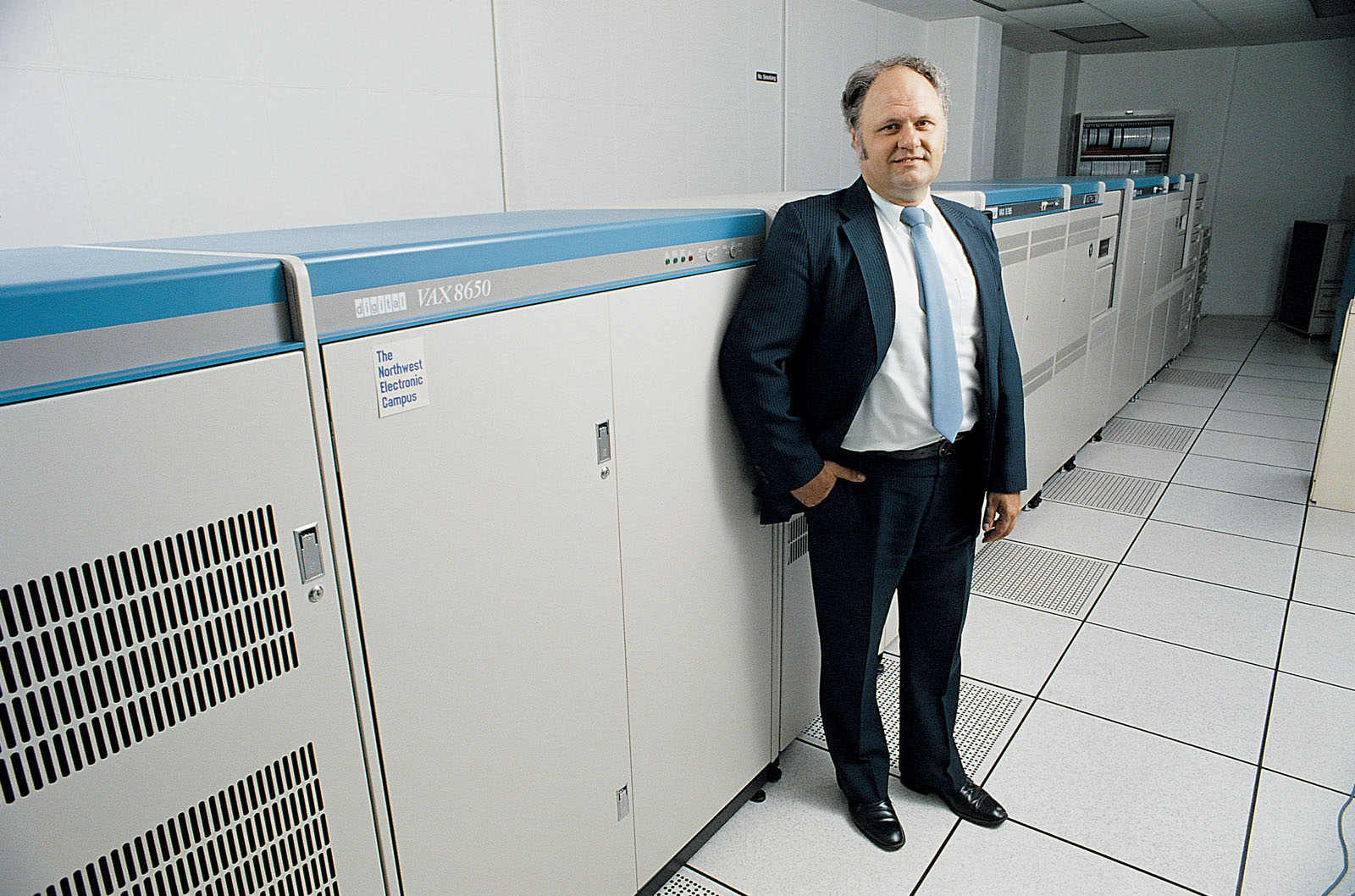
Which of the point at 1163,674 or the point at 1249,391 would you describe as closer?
the point at 1163,674

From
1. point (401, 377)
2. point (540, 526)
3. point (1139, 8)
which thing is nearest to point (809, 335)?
point (540, 526)

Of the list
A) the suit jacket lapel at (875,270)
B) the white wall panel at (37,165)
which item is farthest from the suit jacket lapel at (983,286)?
the white wall panel at (37,165)

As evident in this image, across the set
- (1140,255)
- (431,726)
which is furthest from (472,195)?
(1140,255)

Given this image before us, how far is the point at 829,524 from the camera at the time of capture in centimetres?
200

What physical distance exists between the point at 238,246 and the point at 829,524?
132 centimetres

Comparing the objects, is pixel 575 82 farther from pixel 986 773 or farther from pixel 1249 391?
pixel 1249 391

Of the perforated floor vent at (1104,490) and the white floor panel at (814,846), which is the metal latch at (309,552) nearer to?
the white floor panel at (814,846)

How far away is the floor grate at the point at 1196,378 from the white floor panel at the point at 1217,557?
10.1 ft

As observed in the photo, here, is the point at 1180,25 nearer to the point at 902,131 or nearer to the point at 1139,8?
the point at 1139,8

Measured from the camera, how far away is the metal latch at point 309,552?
43.8 inches

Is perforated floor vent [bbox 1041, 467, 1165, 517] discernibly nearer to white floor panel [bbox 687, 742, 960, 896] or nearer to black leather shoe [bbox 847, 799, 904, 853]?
white floor panel [bbox 687, 742, 960, 896]

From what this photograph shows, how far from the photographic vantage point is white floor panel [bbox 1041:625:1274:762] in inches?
99.3

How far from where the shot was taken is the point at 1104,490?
4.43m

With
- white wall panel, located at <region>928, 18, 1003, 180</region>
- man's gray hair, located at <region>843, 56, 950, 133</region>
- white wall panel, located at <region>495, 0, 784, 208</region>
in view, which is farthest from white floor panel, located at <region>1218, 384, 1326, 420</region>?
man's gray hair, located at <region>843, 56, 950, 133</region>
